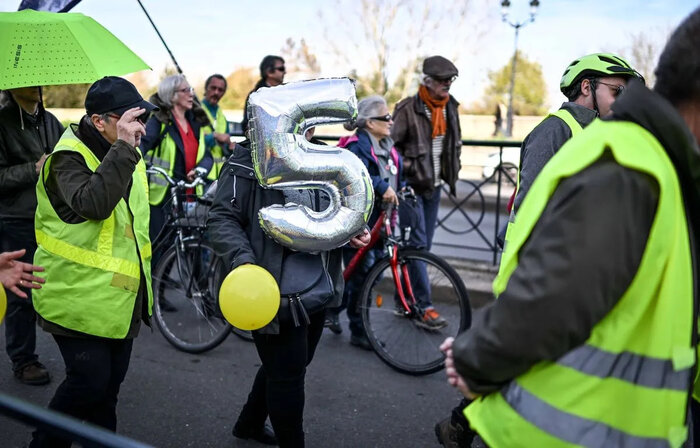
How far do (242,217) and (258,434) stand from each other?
118cm

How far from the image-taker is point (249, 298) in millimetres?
2416

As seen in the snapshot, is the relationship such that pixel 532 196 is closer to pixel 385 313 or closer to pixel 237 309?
pixel 237 309

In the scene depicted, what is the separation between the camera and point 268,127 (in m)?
2.62

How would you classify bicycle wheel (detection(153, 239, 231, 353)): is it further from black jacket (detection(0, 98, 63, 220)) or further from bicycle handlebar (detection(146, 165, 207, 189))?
black jacket (detection(0, 98, 63, 220))

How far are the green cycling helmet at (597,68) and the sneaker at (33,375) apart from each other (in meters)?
3.18

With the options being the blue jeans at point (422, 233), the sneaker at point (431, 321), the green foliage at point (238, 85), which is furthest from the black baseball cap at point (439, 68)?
the green foliage at point (238, 85)

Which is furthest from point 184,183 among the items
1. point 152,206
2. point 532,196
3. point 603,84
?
point 532,196

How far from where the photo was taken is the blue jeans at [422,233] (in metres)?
4.64

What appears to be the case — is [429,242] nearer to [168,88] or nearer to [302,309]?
[168,88]

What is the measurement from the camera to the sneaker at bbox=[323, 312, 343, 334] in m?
4.71

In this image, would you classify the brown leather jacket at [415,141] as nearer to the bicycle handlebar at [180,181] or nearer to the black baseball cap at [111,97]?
the bicycle handlebar at [180,181]

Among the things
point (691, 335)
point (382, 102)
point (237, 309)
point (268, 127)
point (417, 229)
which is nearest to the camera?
point (691, 335)

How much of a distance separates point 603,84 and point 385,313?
2.05 metres

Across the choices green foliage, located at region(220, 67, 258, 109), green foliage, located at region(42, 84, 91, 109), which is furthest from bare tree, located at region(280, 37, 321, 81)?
green foliage, located at region(42, 84, 91, 109)
